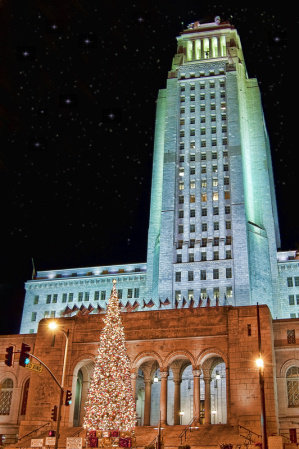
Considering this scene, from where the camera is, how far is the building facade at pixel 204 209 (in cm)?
7731

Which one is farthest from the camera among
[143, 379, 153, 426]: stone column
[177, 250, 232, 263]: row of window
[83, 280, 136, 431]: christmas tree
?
[177, 250, 232, 263]: row of window

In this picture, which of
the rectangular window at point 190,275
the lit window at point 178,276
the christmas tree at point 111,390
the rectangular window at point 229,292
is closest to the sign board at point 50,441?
the christmas tree at point 111,390

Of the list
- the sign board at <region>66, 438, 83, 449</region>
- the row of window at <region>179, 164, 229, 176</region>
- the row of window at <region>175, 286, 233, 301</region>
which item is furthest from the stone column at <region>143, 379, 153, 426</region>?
the row of window at <region>179, 164, 229, 176</region>

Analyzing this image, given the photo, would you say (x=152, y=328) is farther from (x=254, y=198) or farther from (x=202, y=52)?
(x=202, y=52)

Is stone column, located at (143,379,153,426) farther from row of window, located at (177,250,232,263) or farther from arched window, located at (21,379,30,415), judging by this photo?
row of window, located at (177,250,232,263)

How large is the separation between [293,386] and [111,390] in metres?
20.1

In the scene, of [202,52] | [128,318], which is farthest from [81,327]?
[202,52]

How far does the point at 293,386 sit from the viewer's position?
49.4 metres

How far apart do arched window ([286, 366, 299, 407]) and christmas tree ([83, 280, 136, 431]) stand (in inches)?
684

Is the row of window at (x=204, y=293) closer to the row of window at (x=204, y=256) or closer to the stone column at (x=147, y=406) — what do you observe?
the row of window at (x=204, y=256)

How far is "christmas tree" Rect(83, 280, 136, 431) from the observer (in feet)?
129

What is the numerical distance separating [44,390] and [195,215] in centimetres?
4179

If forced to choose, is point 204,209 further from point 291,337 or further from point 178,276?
point 291,337

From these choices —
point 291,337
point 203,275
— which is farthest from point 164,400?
point 203,275
